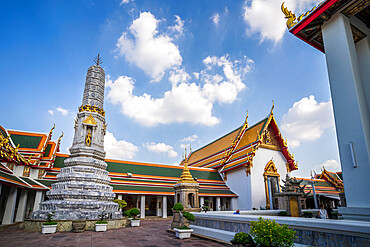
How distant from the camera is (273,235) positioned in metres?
4.15

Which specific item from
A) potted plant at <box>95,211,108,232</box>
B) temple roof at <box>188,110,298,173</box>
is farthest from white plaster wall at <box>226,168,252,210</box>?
potted plant at <box>95,211,108,232</box>

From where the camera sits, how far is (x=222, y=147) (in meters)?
25.8

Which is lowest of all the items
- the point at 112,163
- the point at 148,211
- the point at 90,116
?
the point at 148,211

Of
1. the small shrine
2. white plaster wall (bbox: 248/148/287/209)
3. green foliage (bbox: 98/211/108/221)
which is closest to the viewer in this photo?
green foliage (bbox: 98/211/108/221)

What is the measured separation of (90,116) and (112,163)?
7050 millimetres

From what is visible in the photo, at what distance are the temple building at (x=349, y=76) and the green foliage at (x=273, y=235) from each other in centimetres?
211

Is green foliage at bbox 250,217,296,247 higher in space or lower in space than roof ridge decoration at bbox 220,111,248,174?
lower

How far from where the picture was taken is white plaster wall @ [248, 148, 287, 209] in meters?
19.7

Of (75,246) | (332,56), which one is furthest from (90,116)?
(332,56)

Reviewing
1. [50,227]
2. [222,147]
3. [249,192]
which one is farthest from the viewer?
[222,147]

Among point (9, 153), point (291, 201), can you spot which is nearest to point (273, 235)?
point (291, 201)

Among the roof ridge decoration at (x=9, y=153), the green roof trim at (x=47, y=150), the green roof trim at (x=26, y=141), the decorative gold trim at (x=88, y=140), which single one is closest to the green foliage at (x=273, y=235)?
the decorative gold trim at (x=88, y=140)

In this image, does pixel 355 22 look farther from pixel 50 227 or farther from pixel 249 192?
pixel 249 192

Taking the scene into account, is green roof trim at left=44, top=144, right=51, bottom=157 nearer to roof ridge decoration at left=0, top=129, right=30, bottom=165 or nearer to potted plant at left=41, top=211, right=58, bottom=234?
roof ridge decoration at left=0, top=129, right=30, bottom=165
